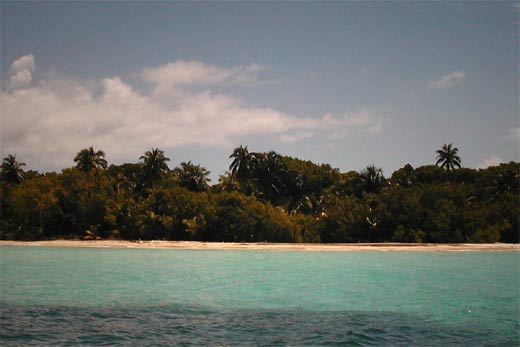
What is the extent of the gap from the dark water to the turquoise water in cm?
3

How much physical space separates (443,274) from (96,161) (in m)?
57.0

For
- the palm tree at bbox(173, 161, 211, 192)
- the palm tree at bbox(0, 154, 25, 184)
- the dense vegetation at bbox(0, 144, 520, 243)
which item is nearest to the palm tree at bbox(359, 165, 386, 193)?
the dense vegetation at bbox(0, 144, 520, 243)

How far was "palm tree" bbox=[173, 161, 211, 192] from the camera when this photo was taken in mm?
64562

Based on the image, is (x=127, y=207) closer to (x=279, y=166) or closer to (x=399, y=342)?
(x=279, y=166)

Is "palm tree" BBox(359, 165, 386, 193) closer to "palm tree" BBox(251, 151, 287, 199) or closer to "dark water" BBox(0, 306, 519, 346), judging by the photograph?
"palm tree" BBox(251, 151, 287, 199)

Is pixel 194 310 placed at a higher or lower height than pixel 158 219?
lower

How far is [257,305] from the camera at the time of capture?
54.0 feet

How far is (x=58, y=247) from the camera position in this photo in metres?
47.0

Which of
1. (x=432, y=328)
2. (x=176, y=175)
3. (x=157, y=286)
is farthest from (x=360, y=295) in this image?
(x=176, y=175)

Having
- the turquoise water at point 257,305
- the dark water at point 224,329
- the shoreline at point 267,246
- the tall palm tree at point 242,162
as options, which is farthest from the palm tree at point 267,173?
the dark water at point 224,329

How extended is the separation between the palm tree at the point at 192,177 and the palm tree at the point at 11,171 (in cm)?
2199

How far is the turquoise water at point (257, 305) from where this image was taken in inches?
472

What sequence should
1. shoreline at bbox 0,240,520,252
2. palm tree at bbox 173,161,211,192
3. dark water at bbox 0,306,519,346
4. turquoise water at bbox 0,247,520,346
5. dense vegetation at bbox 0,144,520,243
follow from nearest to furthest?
dark water at bbox 0,306,519,346, turquoise water at bbox 0,247,520,346, shoreline at bbox 0,240,520,252, dense vegetation at bbox 0,144,520,243, palm tree at bbox 173,161,211,192

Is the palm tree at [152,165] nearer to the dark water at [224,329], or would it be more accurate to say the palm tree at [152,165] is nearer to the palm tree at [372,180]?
the palm tree at [372,180]
